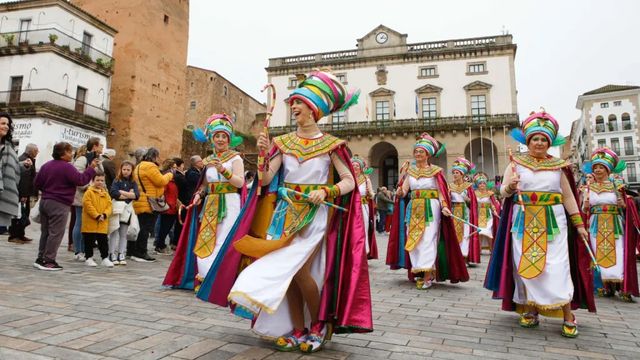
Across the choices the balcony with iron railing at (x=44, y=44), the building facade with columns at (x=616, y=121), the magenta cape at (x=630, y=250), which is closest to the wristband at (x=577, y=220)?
the magenta cape at (x=630, y=250)

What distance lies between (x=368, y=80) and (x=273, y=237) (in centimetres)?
3569

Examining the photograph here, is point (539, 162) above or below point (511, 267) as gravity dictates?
above

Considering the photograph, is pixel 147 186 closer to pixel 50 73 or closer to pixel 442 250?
pixel 442 250

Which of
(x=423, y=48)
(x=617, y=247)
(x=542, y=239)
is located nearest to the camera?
(x=542, y=239)

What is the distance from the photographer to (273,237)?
3.24 meters

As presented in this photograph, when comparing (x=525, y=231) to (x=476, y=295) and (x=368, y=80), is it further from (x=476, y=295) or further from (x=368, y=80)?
(x=368, y=80)

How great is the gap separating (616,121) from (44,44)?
5616 cm

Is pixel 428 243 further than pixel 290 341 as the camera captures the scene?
Yes

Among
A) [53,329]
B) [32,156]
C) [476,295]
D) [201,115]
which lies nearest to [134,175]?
[32,156]

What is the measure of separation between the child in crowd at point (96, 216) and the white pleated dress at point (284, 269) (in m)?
4.47

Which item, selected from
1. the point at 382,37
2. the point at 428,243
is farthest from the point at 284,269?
the point at 382,37

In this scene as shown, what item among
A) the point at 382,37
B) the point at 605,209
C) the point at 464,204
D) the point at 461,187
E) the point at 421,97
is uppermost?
the point at 382,37

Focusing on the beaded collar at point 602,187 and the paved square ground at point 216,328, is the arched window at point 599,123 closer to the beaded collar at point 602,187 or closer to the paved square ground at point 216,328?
the beaded collar at point 602,187

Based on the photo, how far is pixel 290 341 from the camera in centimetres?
314
